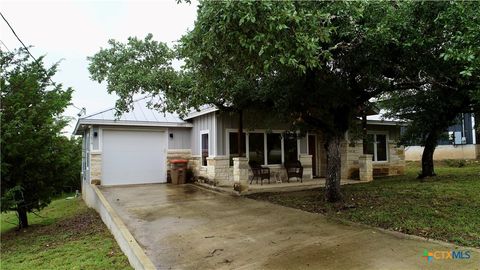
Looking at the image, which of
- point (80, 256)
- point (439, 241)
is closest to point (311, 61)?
point (439, 241)

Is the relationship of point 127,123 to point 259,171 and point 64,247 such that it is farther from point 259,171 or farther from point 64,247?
point 64,247

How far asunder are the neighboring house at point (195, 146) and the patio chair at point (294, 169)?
29 centimetres

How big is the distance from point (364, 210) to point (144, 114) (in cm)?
1032

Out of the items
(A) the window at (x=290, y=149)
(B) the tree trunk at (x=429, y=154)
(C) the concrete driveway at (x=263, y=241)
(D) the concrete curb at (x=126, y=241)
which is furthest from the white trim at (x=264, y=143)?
(D) the concrete curb at (x=126, y=241)

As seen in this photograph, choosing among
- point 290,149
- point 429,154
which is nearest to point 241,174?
point 290,149

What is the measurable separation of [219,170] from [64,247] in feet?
20.9

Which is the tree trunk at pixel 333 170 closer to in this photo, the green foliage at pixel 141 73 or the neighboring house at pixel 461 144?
the green foliage at pixel 141 73

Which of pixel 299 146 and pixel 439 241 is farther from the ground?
pixel 299 146

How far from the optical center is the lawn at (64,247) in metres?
5.19

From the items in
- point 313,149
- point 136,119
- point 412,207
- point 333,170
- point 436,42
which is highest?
point 436,42

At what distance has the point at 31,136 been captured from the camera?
8.18m

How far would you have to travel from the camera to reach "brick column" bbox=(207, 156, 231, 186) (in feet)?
39.1

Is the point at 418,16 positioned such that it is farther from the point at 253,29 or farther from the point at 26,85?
the point at 26,85

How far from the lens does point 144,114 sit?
47.0ft
